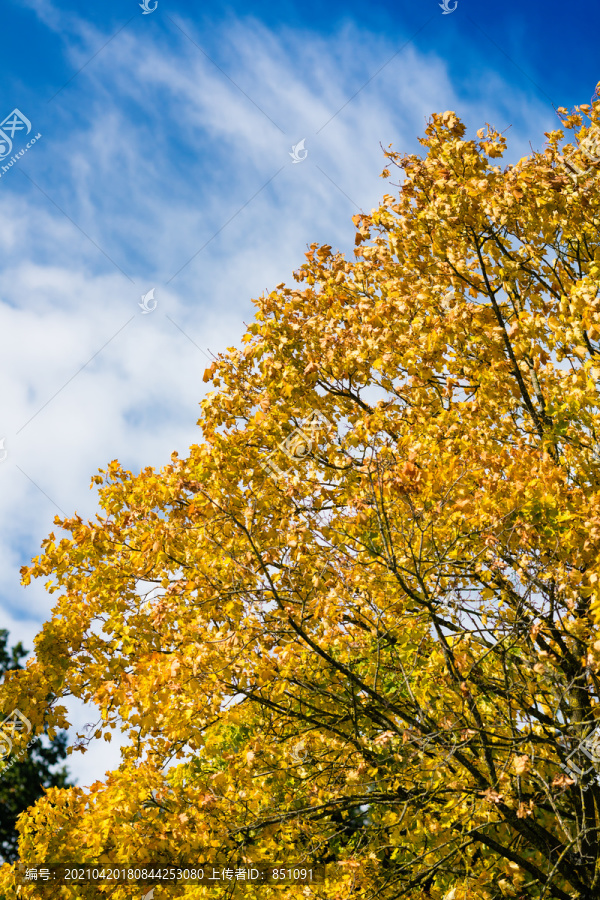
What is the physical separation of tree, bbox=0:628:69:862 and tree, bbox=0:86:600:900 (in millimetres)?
14782

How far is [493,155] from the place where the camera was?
6.76 meters

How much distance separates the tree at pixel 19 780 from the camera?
20.3 metres

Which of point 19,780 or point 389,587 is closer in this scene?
point 389,587

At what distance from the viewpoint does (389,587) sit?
585cm

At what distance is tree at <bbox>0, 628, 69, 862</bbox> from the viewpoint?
20266mm

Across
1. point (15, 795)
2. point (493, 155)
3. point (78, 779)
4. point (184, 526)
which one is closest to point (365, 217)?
point (493, 155)

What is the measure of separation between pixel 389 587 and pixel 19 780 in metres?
19.8

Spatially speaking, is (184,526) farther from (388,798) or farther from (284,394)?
(388,798)

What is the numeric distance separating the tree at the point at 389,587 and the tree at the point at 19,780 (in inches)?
582

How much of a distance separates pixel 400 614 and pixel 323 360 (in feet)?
8.95

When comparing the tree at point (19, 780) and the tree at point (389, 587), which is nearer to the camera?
the tree at point (389, 587)

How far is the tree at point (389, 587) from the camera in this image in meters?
5.20

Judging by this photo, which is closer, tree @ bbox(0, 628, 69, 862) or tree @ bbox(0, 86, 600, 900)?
tree @ bbox(0, 86, 600, 900)

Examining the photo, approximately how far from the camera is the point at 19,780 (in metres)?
21.2
